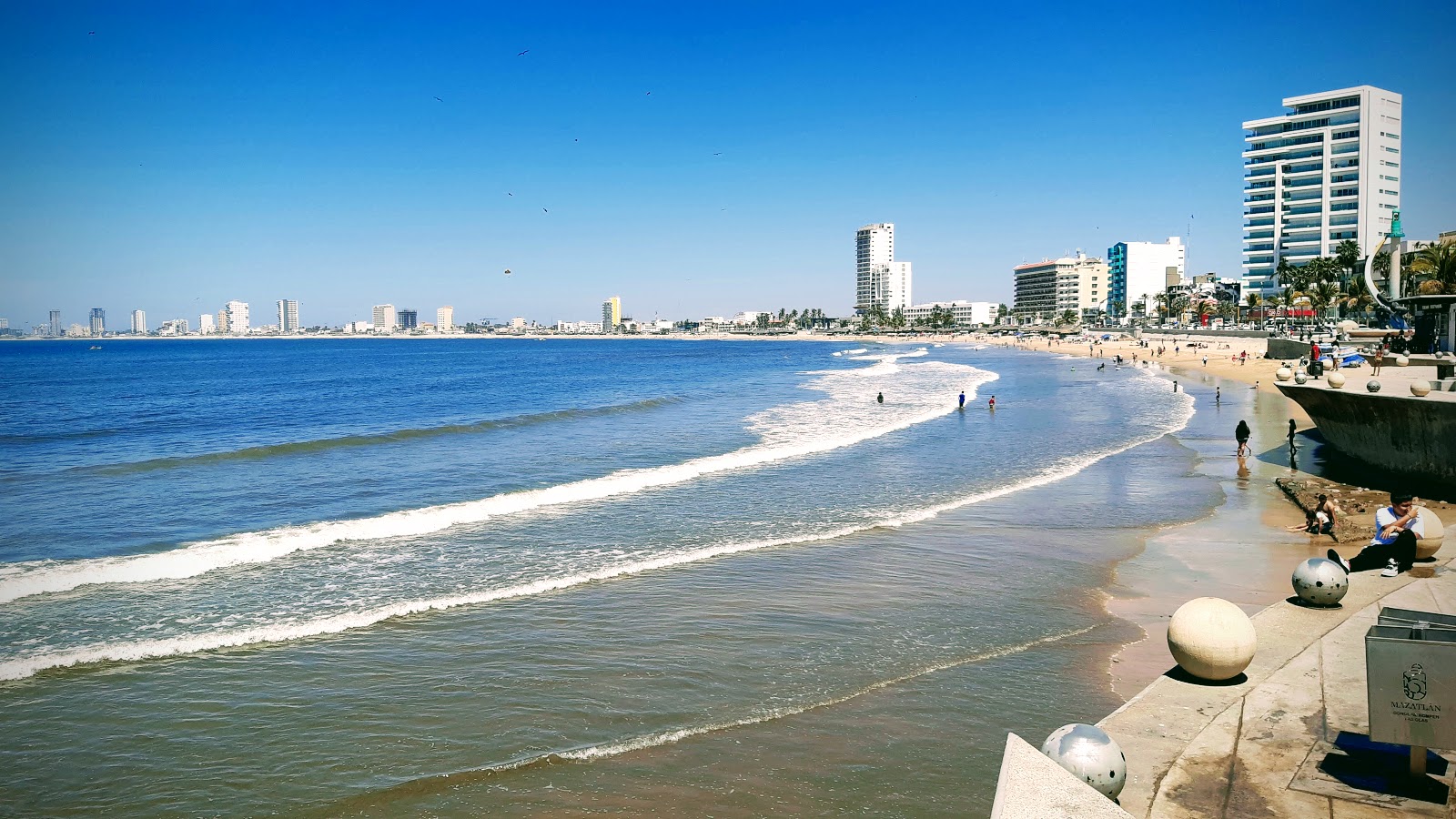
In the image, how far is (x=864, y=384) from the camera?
67312 mm

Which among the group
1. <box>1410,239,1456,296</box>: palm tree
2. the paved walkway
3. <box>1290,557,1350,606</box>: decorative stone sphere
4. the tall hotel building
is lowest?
the paved walkway

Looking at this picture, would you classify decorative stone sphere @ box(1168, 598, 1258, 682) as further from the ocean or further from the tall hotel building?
the tall hotel building

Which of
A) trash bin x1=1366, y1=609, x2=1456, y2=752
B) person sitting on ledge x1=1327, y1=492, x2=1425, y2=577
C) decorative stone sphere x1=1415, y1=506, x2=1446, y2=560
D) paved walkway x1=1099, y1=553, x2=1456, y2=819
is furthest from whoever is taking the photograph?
decorative stone sphere x1=1415, y1=506, x2=1446, y2=560

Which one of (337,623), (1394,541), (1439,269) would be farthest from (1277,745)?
(1439,269)

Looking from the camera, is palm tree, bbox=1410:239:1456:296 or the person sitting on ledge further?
palm tree, bbox=1410:239:1456:296

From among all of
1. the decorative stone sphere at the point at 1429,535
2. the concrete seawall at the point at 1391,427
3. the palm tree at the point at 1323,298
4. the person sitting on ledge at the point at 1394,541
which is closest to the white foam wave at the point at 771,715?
the person sitting on ledge at the point at 1394,541

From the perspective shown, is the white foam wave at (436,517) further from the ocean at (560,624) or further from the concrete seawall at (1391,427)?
the concrete seawall at (1391,427)

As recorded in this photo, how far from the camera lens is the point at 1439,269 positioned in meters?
50.8

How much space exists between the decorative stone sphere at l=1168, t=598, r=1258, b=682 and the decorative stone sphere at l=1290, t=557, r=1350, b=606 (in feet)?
8.73

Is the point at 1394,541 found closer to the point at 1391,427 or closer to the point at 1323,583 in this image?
the point at 1323,583

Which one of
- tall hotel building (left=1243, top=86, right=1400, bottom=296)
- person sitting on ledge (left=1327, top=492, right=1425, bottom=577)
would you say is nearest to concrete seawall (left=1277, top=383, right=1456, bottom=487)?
person sitting on ledge (left=1327, top=492, right=1425, bottom=577)

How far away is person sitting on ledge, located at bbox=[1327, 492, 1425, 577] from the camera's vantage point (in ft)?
37.5

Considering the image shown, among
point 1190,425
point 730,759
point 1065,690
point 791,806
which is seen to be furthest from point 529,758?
point 1190,425

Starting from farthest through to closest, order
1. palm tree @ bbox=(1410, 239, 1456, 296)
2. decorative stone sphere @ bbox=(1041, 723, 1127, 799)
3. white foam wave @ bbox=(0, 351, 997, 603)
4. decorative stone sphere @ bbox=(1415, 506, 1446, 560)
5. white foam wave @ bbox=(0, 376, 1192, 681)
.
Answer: palm tree @ bbox=(1410, 239, 1456, 296)
white foam wave @ bbox=(0, 351, 997, 603)
decorative stone sphere @ bbox=(1415, 506, 1446, 560)
white foam wave @ bbox=(0, 376, 1192, 681)
decorative stone sphere @ bbox=(1041, 723, 1127, 799)
